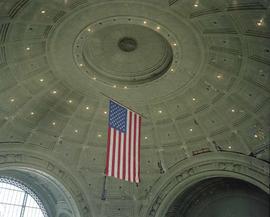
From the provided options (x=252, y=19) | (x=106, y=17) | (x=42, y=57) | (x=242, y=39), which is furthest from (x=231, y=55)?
(x=42, y=57)

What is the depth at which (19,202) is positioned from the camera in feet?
109

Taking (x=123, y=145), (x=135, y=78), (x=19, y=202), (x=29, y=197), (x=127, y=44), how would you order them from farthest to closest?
(x=29, y=197) → (x=19, y=202) → (x=135, y=78) → (x=127, y=44) → (x=123, y=145)

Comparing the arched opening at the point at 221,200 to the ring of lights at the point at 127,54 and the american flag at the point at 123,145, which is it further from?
the ring of lights at the point at 127,54

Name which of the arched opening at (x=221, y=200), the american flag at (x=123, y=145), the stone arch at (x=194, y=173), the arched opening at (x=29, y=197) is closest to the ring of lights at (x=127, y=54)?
the american flag at (x=123, y=145)

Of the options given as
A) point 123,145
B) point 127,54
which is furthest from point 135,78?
point 123,145

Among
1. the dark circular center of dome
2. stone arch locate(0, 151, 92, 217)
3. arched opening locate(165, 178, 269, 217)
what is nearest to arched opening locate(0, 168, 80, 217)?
stone arch locate(0, 151, 92, 217)

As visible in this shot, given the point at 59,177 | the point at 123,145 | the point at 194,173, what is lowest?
the point at 123,145

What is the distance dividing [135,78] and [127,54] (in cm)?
219

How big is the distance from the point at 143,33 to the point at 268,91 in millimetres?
8905

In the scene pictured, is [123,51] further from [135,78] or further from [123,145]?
[123,145]

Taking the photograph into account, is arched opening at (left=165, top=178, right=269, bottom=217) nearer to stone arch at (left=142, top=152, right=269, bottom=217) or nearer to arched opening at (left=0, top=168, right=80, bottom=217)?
stone arch at (left=142, top=152, right=269, bottom=217)

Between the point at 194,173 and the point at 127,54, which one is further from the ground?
the point at 127,54

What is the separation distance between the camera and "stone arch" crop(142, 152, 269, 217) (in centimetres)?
2642

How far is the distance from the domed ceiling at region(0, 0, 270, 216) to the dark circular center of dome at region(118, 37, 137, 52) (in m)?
0.07
